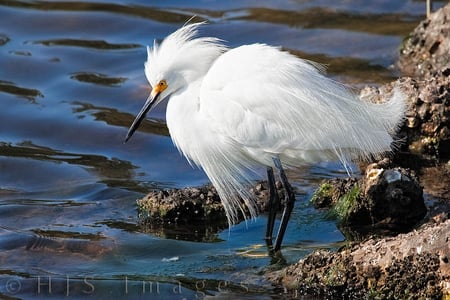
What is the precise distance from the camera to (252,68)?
706cm

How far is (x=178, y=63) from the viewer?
732 cm

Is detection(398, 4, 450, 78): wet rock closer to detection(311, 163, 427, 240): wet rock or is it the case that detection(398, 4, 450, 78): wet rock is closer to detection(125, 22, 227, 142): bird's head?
detection(311, 163, 427, 240): wet rock

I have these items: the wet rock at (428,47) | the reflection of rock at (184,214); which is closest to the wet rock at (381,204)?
the reflection of rock at (184,214)

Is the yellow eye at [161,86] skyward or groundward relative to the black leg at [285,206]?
skyward

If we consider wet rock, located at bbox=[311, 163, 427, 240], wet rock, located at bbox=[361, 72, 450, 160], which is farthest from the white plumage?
wet rock, located at bbox=[361, 72, 450, 160]

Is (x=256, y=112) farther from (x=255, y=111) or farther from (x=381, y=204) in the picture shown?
(x=381, y=204)

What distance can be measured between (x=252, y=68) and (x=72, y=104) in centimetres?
423

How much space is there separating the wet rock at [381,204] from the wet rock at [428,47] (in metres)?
2.84

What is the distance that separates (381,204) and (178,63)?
186 centimetres

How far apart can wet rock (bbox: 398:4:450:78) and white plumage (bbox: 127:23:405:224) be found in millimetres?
2978

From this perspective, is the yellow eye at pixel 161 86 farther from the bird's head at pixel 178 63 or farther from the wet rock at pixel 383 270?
the wet rock at pixel 383 270

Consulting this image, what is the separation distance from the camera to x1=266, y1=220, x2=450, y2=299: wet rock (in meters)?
5.67

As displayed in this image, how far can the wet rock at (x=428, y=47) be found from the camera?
10188mm

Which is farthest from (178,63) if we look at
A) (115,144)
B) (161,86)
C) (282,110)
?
(115,144)
